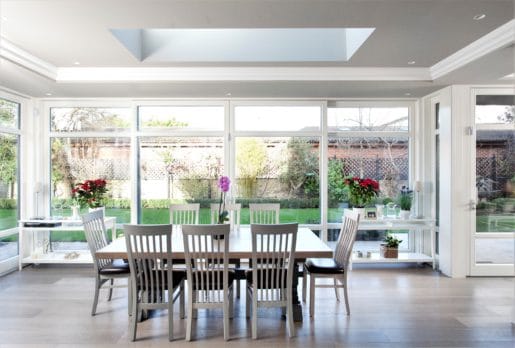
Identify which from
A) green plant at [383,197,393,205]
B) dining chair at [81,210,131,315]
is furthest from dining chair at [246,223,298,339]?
green plant at [383,197,393,205]

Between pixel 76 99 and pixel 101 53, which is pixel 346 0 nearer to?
pixel 101 53

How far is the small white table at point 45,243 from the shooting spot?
525 cm

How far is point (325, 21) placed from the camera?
10.0 ft

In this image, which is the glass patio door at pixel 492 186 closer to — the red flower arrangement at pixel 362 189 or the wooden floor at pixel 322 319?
the wooden floor at pixel 322 319

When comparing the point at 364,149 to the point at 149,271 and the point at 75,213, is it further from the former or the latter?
the point at 75,213

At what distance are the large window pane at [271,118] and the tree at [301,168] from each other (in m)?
0.25

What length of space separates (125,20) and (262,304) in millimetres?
2678

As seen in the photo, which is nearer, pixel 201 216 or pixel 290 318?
pixel 290 318

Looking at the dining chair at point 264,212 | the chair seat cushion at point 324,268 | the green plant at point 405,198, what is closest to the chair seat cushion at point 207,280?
the chair seat cushion at point 324,268

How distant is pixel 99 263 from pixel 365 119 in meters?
4.34

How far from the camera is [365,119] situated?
5.85 metres

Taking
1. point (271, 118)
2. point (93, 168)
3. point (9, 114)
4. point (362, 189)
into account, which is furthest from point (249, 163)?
point (9, 114)

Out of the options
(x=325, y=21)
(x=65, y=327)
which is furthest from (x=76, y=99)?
(x=325, y=21)

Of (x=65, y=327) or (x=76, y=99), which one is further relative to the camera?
(x=76, y=99)
